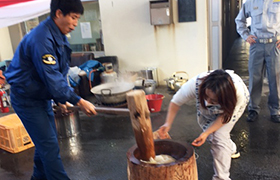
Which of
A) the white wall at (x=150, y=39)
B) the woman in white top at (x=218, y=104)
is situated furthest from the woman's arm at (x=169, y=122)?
the white wall at (x=150, y=39)

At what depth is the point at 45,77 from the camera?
2170 millimetres

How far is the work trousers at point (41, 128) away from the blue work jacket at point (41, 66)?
0.27 feet

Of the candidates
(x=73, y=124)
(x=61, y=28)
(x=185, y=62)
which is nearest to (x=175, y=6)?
(x=185, y=62)

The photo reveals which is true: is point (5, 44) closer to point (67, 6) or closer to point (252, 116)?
point (67, 6)

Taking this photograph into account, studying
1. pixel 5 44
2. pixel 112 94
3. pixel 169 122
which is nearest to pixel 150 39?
pixel 112 94

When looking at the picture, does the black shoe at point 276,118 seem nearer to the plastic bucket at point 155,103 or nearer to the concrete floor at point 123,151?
the concrete floor at point 123,151

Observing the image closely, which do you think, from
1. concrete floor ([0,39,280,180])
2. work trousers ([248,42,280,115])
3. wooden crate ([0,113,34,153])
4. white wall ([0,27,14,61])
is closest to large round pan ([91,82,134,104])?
concrete floor ([0,39,280,180])

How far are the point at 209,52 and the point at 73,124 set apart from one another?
Answer: 12.3 feet

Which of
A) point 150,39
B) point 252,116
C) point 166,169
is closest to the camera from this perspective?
point 166,169

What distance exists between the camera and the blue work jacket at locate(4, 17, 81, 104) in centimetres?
215

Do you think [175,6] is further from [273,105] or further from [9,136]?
[9,136]

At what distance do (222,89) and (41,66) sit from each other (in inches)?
57.3

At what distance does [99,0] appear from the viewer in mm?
6555

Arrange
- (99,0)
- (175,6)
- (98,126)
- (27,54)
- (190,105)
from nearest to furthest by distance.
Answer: (27,54) → (98,126) → (190,105) → (175,6) → (99,0)
